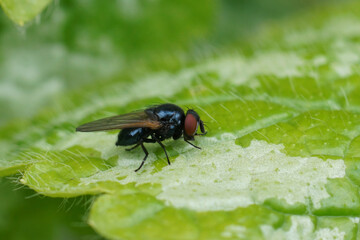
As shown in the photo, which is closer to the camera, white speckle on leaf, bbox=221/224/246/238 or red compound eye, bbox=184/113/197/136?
white speckle on leaf, bbox=221/224/246/238

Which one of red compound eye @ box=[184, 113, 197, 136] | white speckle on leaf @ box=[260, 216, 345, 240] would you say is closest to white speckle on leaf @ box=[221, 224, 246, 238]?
white speckle on leaf @ box=[260, 216, 345, 240]

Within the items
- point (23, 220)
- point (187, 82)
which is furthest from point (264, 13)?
point (23, 220)

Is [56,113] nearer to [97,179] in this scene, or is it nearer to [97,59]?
[97,59]

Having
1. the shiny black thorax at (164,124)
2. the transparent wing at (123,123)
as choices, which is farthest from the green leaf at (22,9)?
the shiny black thorax at (164,124)

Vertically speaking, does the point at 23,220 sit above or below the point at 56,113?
below

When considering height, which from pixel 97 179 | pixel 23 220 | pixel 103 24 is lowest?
pixel 23 220

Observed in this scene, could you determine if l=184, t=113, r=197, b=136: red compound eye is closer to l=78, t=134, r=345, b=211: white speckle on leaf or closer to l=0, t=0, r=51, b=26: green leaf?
l=78, t=134, r=345, b=211: white speckle on leaf

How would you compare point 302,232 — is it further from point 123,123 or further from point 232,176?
point 123,123
